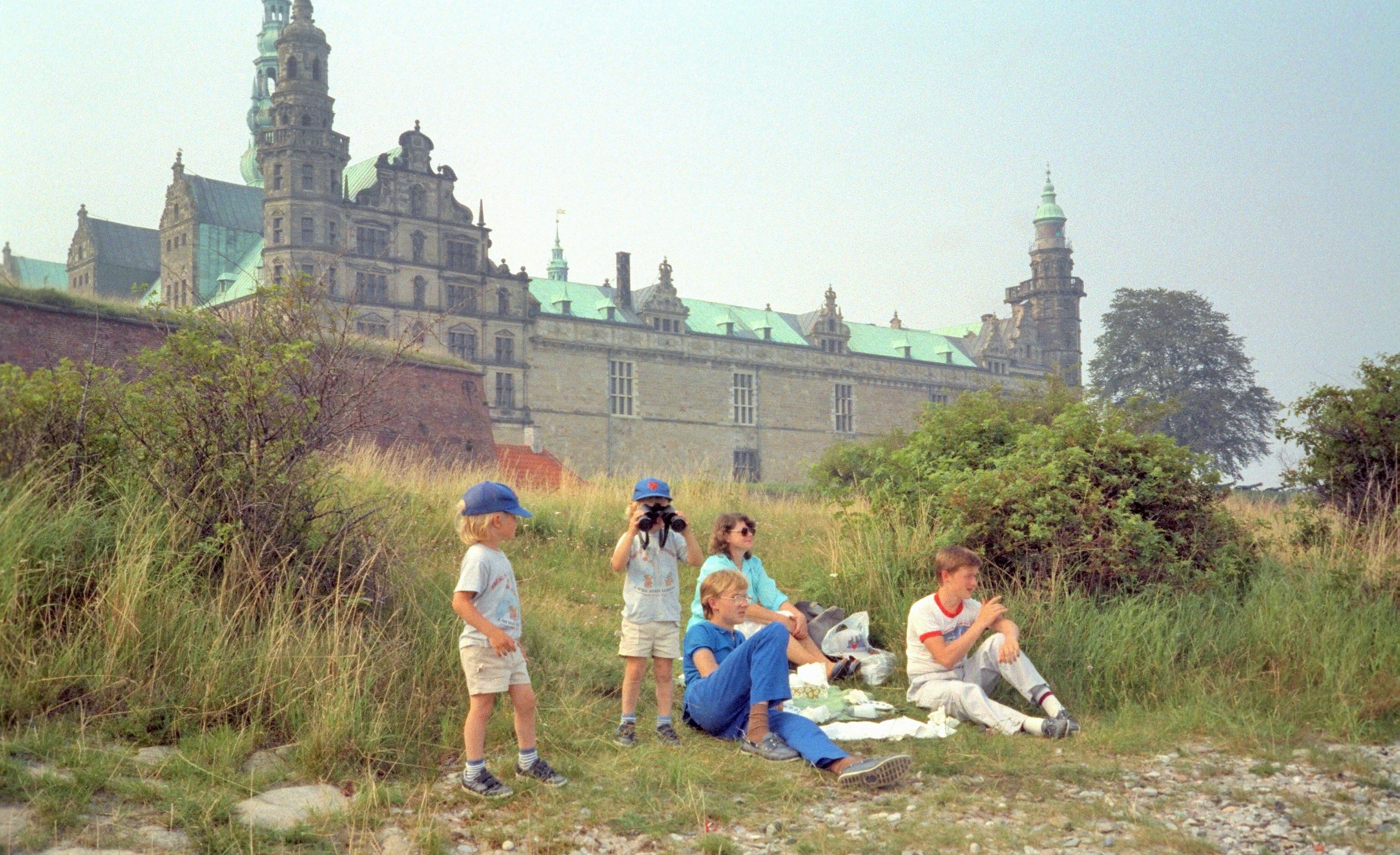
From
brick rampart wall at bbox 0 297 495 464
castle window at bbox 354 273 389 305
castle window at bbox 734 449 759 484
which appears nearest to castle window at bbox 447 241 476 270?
castle window at bbox 354 273 389 305

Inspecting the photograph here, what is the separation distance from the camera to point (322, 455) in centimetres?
658

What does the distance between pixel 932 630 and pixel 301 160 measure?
34.7m

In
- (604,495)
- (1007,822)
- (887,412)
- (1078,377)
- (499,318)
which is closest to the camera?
(1007,822)

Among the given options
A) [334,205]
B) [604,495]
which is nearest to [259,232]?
[334,205]

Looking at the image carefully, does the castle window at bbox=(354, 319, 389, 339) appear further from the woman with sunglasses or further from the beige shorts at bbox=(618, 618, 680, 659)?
the beige shorts at bbox=(618, 618, 680, 659)

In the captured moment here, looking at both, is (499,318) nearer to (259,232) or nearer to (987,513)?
(259,232)

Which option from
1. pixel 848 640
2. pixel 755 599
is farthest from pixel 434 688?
pixel 848 640

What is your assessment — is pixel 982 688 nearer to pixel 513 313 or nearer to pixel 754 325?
pixel 513 313

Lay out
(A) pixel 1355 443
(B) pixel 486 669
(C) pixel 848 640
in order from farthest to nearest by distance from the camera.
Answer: (A) pixel 1355 443, (C) pixel 848 640, (B) pixel 486 669

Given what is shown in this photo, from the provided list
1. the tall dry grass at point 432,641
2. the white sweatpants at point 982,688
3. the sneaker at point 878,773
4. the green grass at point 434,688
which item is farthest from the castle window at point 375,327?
the sneaker at point 878,773

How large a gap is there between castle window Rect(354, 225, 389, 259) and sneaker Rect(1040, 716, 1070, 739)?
34.2m

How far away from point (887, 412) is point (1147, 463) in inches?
1818

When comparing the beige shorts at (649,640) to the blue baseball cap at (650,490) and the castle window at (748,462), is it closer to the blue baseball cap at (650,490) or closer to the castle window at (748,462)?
the blue baseball cap at (650,490)

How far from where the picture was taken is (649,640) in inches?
203
